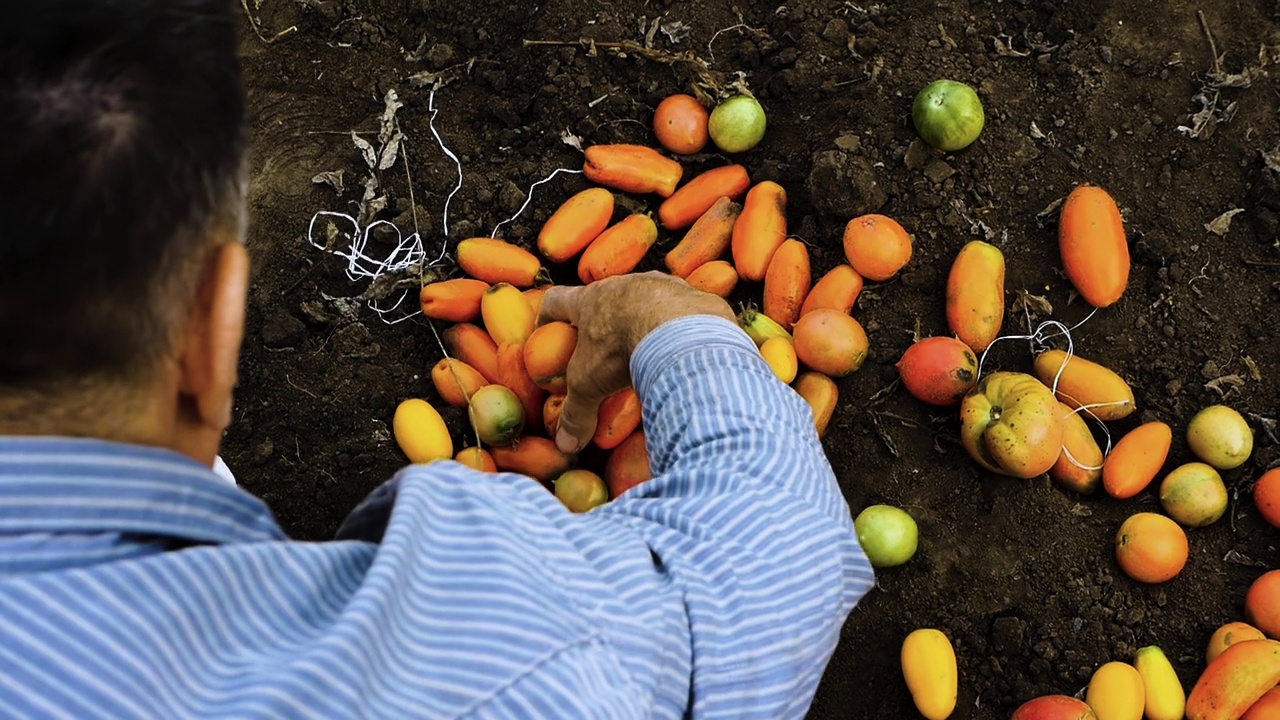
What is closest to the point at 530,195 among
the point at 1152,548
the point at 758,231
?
the point at 758,231

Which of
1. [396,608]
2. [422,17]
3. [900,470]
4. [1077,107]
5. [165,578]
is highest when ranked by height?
[165,578]

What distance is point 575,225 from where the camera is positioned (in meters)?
3.57

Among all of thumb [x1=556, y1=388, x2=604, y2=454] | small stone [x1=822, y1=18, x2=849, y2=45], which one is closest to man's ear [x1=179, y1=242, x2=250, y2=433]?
thumb [x1=556, y1=388, x2=604, y2=454]

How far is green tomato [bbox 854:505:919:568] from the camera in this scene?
3.04 meters

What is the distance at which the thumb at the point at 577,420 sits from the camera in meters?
2.94

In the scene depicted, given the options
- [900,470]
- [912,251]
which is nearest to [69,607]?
[900,470]

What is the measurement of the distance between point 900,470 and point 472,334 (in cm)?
154

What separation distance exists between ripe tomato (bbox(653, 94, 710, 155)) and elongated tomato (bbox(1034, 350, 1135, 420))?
4.84ft

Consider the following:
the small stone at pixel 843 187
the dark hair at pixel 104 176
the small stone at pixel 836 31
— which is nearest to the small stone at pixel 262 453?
the small stone at pixel 843 187

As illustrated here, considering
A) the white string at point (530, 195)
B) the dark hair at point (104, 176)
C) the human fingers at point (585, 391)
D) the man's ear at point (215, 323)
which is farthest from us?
the white string at point (530, 195)

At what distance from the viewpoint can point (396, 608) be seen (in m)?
1.21

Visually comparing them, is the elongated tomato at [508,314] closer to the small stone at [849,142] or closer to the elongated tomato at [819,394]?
the elongated tomato at [819,394]

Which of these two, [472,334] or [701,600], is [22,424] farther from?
[472,334]

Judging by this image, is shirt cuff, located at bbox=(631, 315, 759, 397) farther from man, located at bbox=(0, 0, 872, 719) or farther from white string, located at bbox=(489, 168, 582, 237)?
white string, located at bbox=(489, 168, 582, 237)
